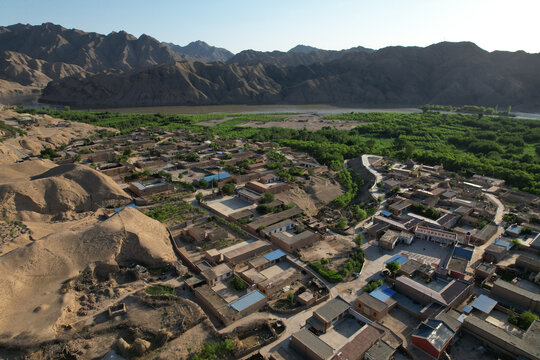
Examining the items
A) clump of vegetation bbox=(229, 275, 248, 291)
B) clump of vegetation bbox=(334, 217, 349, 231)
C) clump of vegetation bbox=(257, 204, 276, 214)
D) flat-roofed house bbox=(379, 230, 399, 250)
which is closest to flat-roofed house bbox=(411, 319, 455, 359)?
flat-roofed house bbox=(379, 230, 399, 250)

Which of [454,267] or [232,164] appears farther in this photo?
[232,164]

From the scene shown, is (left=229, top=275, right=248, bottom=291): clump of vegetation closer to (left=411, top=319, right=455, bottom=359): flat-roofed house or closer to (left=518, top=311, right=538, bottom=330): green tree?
(left=411, top=319, right=455, bottom=359): flat-roofed house

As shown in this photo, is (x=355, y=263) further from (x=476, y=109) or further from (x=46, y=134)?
(x=476, y=109)

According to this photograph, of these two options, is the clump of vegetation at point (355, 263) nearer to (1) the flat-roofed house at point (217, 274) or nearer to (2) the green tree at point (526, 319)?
(1) the flat-roofed house at point (217, 274)

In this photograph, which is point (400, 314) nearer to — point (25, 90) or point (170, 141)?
point (170, 141)

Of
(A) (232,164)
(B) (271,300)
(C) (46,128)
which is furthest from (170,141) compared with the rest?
(B) (271,300)

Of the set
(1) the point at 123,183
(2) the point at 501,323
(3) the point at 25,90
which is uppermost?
(3) the point at 25,90

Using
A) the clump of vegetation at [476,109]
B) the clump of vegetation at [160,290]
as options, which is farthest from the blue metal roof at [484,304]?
the clump of vegetation at [476,109]
